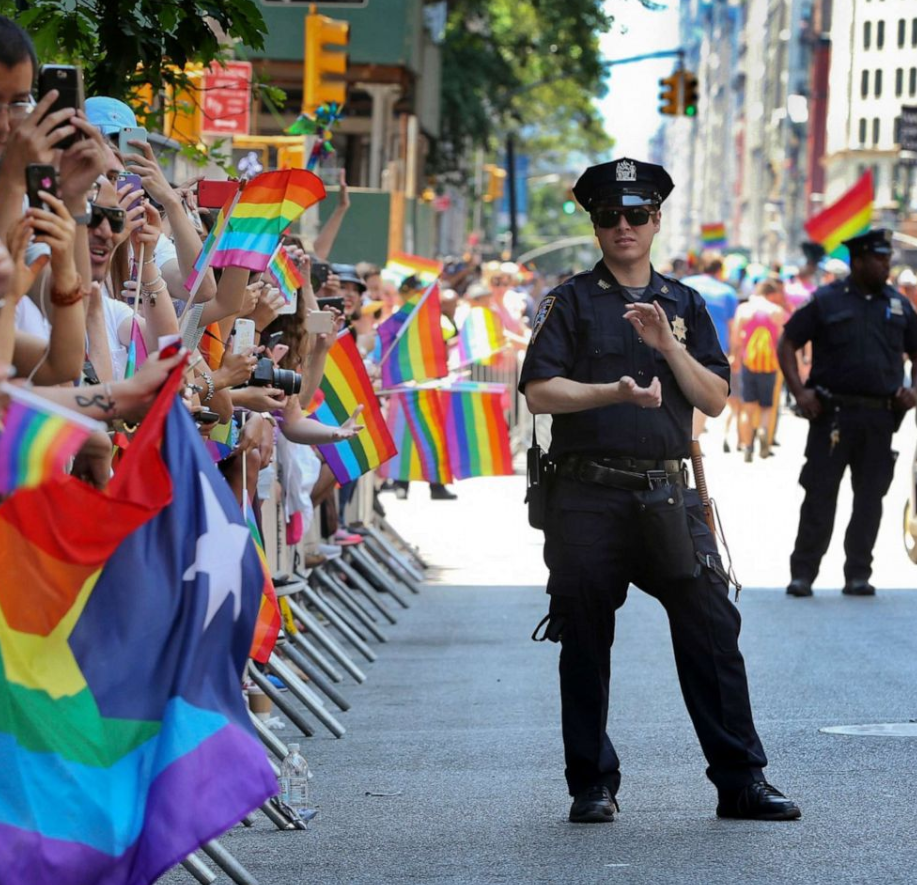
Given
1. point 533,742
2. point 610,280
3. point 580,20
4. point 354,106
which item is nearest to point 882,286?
point 533,742

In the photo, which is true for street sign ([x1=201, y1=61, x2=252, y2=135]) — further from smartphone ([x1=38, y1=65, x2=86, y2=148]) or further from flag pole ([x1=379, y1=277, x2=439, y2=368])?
smartphone ([x1=38, y1=65, x2=86, y2=148])

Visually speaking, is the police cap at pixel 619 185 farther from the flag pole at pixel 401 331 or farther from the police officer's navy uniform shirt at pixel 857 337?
the police officer's navy uniform shirt at pixel 857 337

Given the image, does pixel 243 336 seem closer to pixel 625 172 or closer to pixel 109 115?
pixel 109 115

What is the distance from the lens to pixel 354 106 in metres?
39.9

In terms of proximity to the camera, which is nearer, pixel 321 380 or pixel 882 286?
pixel 321 380

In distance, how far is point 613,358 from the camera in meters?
7.39

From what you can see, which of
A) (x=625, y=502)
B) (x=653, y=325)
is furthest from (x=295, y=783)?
(x=653, y=325)

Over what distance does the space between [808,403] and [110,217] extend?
787cm

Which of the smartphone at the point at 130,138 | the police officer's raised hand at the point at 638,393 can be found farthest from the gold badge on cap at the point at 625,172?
the smartphone at the point at 130,138

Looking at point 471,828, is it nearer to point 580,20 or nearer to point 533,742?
point 533,742

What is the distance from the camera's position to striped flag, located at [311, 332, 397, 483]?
11211 mm

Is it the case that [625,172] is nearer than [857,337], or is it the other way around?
[625,172]

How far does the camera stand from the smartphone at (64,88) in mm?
5359

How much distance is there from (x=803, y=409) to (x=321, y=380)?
149 inches
